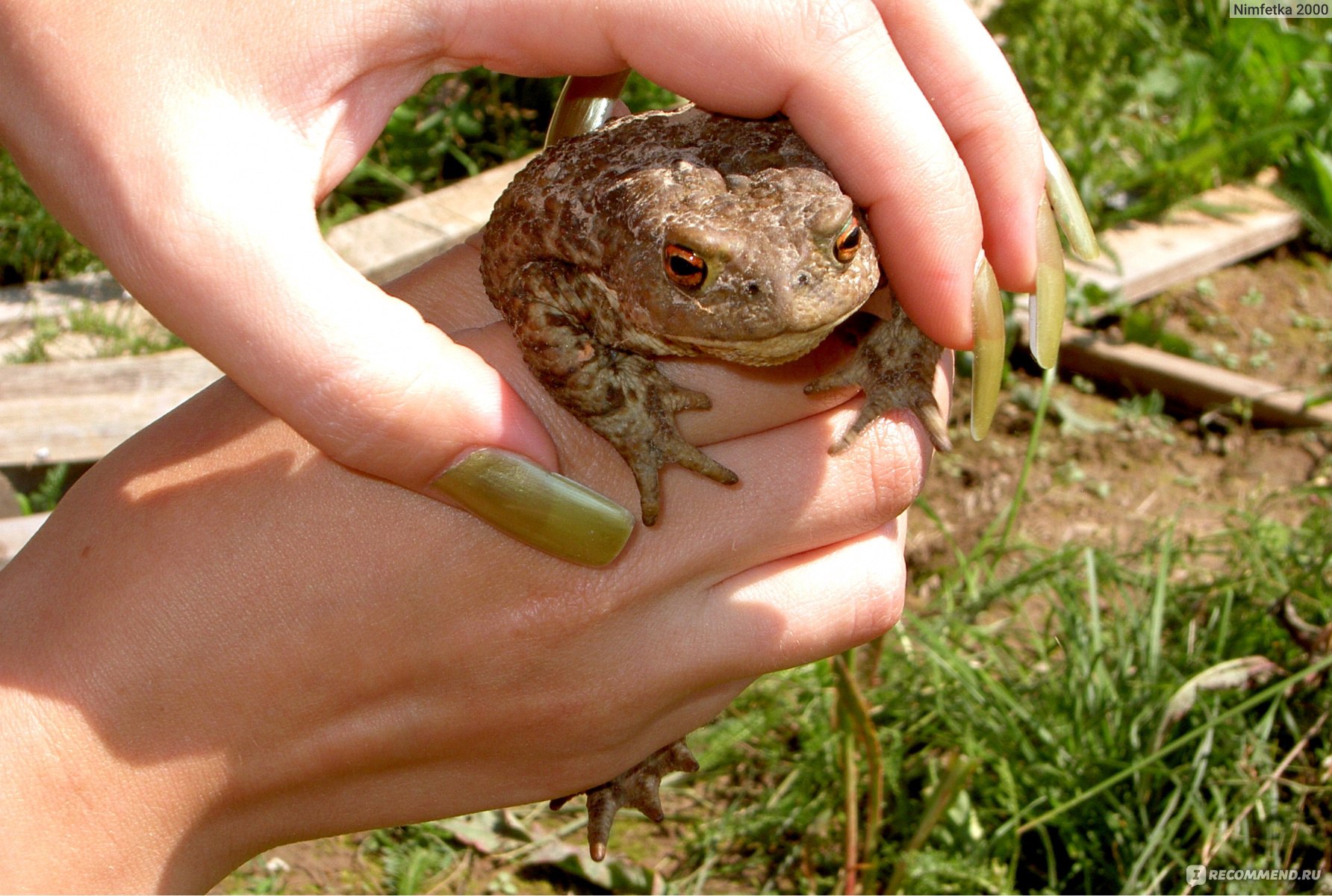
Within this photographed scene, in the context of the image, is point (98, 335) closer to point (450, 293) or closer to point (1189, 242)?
point (450, 293)

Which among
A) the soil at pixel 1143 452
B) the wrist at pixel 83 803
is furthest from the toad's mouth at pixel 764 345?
the soil at pixel 1143 452

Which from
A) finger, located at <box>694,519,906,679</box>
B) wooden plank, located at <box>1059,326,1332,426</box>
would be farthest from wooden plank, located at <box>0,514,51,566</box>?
wooden plank, located at <box>1059,326,1332,426</box>

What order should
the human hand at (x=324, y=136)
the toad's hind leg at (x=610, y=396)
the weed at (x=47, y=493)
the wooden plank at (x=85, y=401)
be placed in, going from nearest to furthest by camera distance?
the human hand at (x=324, y=136) → the toad's hind leg at (x=610, y=396) → the weed at (x=47, y=493) → the wooden plank at (x=85, y=401)

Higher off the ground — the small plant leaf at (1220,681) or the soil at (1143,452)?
Result: the small plant leaf at (1220,681)

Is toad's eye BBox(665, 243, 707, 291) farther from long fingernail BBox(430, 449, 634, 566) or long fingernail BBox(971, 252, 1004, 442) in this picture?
long fingernail BBox(971, 252, 1004, 442)

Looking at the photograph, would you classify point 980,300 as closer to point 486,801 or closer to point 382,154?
point 486,801

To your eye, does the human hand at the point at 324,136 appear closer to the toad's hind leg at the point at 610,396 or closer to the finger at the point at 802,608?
the toad's hind leg at the point at 610,396

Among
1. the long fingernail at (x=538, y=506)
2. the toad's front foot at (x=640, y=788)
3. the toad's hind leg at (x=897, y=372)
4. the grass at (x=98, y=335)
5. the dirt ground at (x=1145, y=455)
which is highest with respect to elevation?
the long fingernail at (x=538, y=506)
